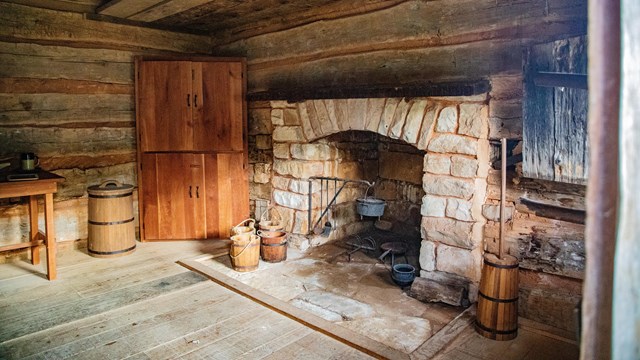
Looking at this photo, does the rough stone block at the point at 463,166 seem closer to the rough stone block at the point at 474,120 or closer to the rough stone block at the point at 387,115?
the rough stone block at the point at 474,120

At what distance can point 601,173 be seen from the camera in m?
0.76

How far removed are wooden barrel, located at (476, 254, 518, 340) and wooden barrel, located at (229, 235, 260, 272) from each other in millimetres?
2271

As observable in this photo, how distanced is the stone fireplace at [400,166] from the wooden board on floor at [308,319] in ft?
3.63

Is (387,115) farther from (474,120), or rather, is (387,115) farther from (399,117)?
(474,120)

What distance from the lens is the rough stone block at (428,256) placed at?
12.7ft

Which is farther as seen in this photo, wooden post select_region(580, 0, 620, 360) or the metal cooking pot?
the metal cooking pot

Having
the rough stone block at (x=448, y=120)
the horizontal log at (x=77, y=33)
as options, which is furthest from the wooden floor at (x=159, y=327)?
the horizontal log at (x=77, y=33)

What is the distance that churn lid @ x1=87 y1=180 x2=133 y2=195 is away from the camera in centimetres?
470

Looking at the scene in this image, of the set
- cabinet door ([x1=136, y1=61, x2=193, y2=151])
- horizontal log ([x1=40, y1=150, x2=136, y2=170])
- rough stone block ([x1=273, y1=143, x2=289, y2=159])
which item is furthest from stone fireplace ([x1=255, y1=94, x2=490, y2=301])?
horizontal log ([x1=40, y1=150, x2=136, y2=170])

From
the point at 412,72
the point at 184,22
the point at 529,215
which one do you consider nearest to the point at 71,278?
the point at 184,22

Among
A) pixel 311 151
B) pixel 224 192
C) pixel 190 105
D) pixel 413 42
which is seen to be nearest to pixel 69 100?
pixel 190 105

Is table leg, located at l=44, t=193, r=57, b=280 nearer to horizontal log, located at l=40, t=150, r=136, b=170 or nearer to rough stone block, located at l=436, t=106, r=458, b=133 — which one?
horizontal log, located at l=40, t=150, r=136, b=170

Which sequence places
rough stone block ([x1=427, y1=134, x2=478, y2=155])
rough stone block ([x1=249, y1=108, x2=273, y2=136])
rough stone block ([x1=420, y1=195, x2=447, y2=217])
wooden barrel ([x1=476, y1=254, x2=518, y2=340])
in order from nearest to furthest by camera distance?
wooden barrel ([x1=476, y1=254, x2=518, y2=340]) < rough stone block ([x1=427, y1=134, x2=478, y2=155]) < rough stone block ([x1=420, y1=195, x2=447, y2=217]) < rough stone block ([x1=249, y1=108, x2=273, y2=136])

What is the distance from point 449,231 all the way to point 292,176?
2.17m
